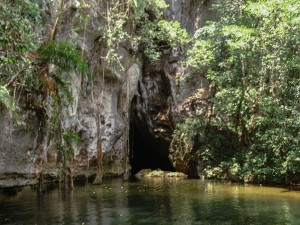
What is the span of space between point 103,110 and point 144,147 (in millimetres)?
10123

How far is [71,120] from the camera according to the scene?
17.9m

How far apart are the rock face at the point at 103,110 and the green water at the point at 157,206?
174 centimetres

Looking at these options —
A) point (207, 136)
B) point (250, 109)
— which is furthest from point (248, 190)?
point (207, 136)

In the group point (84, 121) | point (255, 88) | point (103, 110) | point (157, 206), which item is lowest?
point (157, 206)

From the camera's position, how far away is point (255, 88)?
18.4 meters

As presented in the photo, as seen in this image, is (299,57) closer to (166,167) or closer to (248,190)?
(248,190)

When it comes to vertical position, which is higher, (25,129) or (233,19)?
(233,19)

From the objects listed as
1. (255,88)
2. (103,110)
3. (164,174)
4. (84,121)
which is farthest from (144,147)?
(255,88)

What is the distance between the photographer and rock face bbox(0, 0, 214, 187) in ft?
44.6

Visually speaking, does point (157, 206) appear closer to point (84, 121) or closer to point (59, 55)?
point (59, 55)

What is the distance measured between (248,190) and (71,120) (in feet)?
27.1

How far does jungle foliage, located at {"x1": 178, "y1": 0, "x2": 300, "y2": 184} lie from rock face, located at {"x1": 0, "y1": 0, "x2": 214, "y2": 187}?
3.47 m

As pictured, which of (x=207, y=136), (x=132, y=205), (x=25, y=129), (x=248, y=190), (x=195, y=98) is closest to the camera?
(x=132, y=205)

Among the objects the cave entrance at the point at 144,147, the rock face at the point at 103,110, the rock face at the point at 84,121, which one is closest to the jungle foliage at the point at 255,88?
the rock face at the point at 103,110
